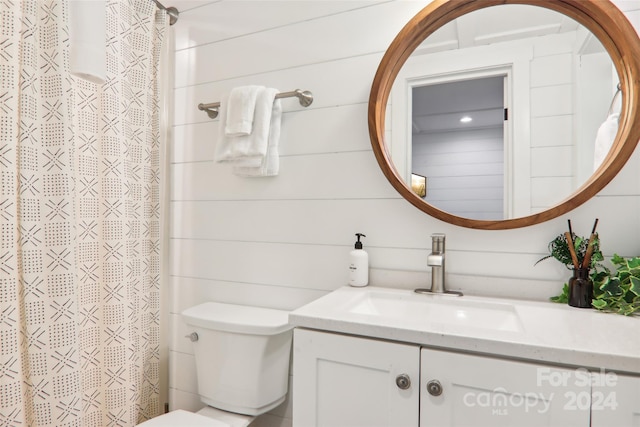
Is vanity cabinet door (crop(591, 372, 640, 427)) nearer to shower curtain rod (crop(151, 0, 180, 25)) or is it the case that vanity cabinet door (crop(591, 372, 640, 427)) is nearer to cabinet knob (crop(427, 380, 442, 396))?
cabinet knob (crop(427, 380, 442, 396))

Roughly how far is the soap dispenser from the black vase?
62cm

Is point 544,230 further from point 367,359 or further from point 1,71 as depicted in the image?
point 1,71

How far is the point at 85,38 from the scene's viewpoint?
0.69 meters

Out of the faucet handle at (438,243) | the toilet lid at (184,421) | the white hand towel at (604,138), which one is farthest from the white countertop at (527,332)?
the toilet lid at (184,421)

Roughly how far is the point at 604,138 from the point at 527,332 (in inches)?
27.7

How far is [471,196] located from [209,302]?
1.19 m

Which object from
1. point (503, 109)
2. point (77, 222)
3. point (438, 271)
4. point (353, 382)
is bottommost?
point (353, 382)

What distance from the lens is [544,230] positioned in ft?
3.73

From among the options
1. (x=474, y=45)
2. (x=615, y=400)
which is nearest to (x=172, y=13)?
(x=474, y=45)

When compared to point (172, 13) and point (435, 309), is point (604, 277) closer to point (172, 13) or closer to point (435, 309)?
point (435, 309)

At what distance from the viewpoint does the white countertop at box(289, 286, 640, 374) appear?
700 millimetres

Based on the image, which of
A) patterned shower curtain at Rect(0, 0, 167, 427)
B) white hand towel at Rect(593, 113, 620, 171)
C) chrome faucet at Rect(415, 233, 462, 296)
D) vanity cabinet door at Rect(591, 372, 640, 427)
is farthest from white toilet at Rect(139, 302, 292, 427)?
white hand towel at Rect(593, 113, 620, 171)

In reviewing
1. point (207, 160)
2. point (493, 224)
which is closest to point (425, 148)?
point (493, 224)

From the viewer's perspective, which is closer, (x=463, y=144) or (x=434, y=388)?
(x=434, y=388)
